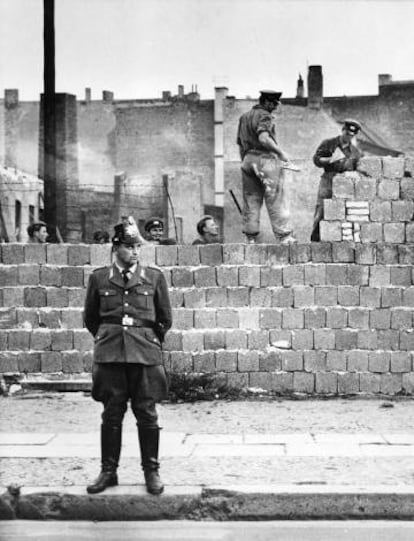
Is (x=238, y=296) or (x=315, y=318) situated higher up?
(x=238, y=296)

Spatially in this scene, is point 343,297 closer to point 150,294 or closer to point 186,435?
point 186,435

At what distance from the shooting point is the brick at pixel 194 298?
13297mm

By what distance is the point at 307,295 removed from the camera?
521 inches

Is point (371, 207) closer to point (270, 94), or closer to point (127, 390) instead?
point (270, 94)

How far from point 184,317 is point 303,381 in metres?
1.77

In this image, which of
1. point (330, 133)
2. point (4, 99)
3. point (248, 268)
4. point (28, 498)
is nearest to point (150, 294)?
point (28, 498)

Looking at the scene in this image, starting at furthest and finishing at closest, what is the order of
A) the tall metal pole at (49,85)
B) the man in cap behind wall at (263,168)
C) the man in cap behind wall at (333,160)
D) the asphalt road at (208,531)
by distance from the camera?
the tall metal pole at (49,85), the man in cap behind wall at (333,160), the man in cap behind wall at (263,168), the asphalt road at (208,531)

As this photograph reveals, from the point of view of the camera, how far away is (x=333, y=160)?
14258 millimetres

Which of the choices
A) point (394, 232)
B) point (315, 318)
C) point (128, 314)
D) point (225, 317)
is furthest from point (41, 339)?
point (128, 314)

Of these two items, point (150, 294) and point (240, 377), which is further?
point (240, 377)

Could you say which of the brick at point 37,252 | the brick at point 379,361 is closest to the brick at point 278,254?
the brick at point 379,361

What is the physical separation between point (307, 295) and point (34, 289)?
3621 mm

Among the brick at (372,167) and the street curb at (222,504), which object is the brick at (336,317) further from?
the street curb at (222,504)

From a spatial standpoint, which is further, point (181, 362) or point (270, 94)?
point (270, 94)
